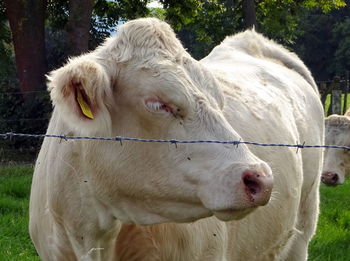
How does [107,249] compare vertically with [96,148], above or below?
below

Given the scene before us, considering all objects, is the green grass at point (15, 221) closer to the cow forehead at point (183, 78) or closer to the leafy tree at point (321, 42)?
the cow forehead at point (183, 78)

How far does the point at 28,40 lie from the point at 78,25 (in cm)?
165

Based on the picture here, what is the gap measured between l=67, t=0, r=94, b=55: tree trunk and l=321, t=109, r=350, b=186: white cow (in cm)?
606

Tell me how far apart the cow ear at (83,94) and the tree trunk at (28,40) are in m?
11.8

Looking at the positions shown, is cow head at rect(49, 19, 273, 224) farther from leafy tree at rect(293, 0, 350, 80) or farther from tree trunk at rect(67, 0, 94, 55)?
leafy tree at rect(293, 0, 350, 80)

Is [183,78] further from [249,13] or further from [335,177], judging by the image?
[249,13]

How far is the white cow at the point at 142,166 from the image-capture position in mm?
2740

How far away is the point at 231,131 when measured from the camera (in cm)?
282

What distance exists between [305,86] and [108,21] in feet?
41.6

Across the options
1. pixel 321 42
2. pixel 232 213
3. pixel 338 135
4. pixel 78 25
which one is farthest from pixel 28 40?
pixel 321 42

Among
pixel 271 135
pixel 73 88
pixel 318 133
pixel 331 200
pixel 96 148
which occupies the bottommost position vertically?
pixel 331 200

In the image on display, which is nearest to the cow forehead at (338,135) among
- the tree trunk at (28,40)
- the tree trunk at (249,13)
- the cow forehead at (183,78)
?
the cow forehead at (183,78)

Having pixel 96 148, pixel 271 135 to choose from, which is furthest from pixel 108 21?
pixel 96 148

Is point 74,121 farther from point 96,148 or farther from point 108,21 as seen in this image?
point 108,21
